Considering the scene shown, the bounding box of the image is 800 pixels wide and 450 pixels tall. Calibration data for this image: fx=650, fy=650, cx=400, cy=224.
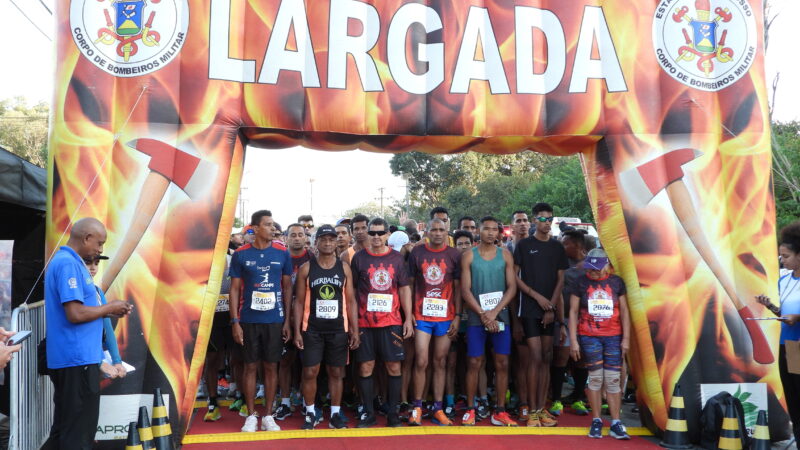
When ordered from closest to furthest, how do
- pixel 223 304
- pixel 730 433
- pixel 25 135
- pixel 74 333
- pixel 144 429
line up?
pixel 74 333 < pixel 144 429 < pixel 730 433 < pixel 223 304 < pixel 25 135

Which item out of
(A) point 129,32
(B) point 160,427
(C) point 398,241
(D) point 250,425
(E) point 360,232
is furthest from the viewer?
(C) point 398,241

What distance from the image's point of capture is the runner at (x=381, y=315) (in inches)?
244

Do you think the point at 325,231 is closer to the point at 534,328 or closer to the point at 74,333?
the point at 534,328

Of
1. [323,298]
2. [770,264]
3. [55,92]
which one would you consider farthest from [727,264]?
[55,92]

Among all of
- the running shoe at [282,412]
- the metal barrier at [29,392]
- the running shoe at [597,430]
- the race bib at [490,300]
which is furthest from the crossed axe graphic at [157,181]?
the running shoe at [597,430]

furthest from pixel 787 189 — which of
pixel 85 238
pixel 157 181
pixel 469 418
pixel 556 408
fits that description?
pixel 85 238

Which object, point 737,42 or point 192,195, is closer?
point 192,195

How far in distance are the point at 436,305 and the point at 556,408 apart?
72.1 inches

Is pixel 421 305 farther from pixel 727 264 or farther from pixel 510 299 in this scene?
pixel 727 264

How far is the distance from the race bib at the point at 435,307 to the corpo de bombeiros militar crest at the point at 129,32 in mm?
3202

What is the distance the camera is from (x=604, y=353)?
5.91 metres

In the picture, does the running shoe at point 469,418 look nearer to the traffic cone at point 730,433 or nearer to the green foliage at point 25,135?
the traffic cone at point 730,433

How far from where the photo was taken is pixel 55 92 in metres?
5.29

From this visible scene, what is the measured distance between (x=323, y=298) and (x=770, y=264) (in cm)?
403
